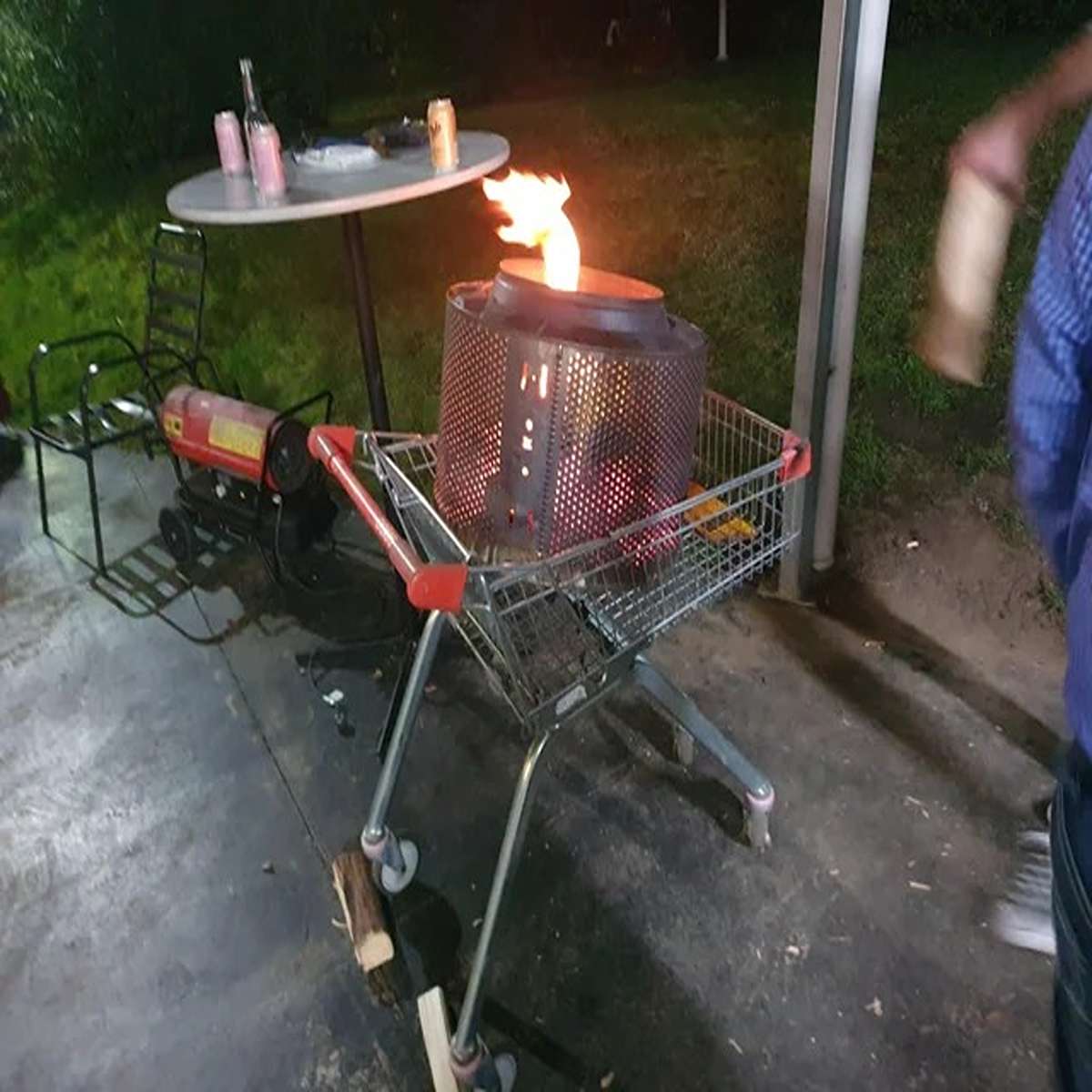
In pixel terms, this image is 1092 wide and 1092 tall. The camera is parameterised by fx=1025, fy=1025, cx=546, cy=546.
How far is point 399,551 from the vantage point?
1.46 meters

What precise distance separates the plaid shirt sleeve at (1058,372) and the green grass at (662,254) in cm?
203

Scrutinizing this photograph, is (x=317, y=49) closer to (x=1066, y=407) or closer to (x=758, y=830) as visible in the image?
(x=758, y=830)

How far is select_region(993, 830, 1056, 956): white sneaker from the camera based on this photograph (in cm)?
192

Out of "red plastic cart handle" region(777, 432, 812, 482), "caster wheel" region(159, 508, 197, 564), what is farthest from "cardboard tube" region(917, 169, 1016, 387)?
"caster wheel" region(159, 508, 197, 564)

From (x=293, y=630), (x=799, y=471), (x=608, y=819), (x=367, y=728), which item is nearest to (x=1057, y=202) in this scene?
(x=799, y=471)

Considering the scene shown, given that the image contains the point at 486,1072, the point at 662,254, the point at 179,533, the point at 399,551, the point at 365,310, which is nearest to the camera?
the point at 399,551

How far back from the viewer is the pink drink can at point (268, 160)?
221 centimetres

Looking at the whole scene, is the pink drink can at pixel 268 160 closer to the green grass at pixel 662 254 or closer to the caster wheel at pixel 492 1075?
the green grass at pixel 662 254

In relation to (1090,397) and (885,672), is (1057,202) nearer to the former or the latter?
(1090,397)

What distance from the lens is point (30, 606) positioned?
316 cm

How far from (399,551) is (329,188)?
1121mm

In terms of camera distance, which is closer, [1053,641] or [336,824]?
[336,824]

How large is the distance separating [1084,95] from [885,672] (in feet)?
5.71

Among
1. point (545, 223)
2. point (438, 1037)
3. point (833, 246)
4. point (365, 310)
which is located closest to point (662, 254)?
point (833, 246)
